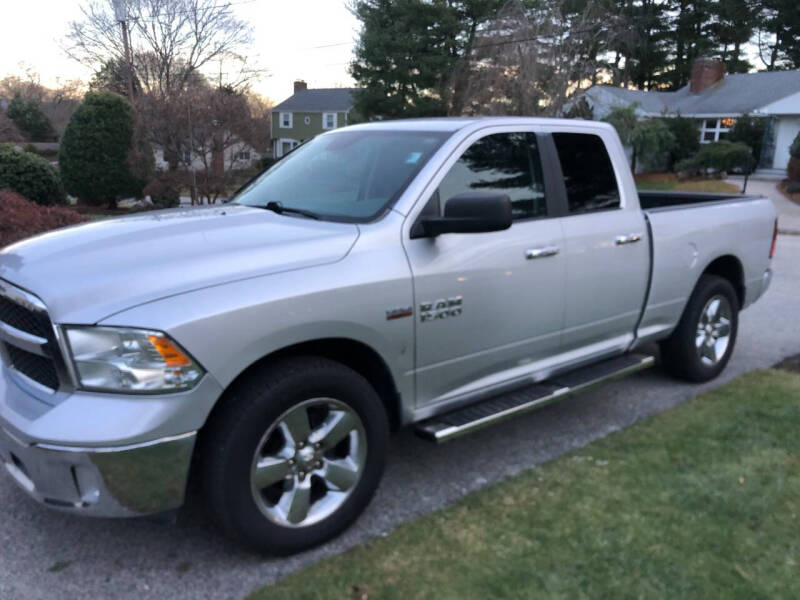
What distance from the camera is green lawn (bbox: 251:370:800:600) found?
281 centimetres

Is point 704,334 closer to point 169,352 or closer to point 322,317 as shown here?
point 322,317

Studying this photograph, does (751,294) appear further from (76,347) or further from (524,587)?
(76,347)

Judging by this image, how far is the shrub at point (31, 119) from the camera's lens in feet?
176

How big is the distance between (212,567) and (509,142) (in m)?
2.71

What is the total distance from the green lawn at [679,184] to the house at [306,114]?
28577 mm

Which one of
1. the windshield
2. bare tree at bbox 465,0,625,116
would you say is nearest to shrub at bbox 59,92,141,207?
bare tree at bbox 465,0,625,116

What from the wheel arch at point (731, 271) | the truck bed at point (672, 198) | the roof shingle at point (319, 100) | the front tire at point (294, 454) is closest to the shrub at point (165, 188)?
the truck bed at point (672, 198)

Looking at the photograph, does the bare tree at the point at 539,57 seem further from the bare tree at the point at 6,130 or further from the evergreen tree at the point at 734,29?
the evergreen tree at the point at 734,29

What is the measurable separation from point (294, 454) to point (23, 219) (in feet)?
20.8

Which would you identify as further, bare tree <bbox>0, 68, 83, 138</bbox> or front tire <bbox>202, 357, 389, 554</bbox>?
bare tree <bbox>0, 68, 83, 138</bbox>

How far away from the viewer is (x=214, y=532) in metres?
3.26

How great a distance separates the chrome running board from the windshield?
110cm

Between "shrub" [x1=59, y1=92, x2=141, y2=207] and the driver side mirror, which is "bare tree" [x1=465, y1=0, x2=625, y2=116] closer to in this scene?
"shrub" [x1=59, y1=92, x2=141, y2=207]

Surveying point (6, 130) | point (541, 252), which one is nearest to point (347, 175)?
point (541, 252)
